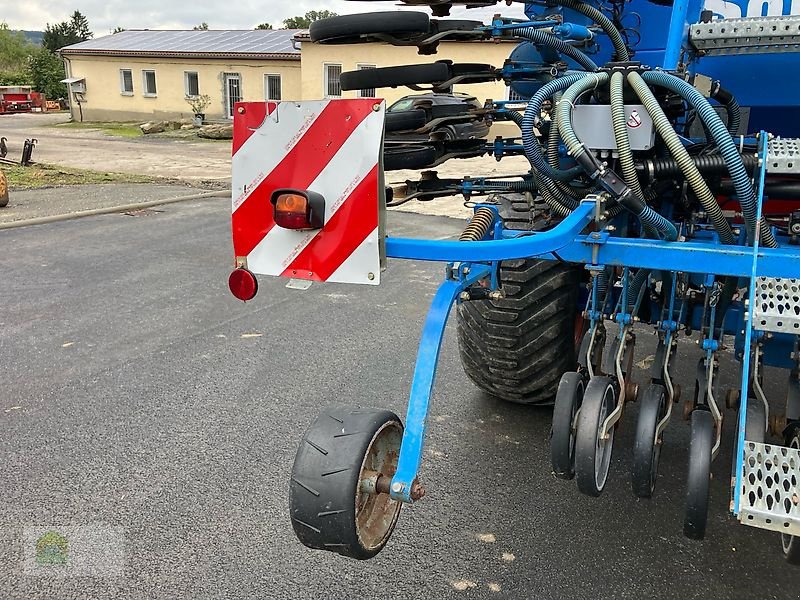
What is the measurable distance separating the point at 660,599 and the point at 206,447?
2.06 metres

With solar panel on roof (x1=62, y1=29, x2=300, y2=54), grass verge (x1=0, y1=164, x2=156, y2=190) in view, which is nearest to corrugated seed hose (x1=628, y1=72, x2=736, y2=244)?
grass verge (x1=0, y1=164, x2=156, y2=190)

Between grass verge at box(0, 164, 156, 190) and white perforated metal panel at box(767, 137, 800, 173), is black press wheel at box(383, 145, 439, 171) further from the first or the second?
grass verge at box(0, 164, 156, 190)

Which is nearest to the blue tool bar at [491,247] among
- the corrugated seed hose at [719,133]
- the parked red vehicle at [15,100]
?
the corrugated seed hose at [719,133]

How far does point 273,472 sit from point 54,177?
450 inches

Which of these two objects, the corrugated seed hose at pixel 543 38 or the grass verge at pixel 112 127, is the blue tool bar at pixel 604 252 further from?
the grass verge at pixel 112 127

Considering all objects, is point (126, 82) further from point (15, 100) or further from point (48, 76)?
point (48, 76)

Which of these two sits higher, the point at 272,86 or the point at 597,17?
the point at 597,17

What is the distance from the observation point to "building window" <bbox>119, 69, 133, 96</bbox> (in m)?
29.6

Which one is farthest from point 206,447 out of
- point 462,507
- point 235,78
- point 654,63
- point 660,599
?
point 235,78

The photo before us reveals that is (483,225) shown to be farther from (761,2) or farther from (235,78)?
(235,78)

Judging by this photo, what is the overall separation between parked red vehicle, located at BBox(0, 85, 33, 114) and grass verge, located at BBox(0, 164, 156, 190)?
24715 millimetres

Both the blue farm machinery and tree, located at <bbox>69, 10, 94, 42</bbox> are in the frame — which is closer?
the blue farm machinery

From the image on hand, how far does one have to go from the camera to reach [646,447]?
217 centimetres

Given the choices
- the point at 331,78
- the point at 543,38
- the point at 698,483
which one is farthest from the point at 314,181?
the point at 331,78
